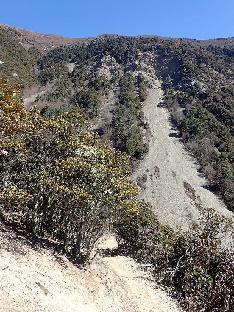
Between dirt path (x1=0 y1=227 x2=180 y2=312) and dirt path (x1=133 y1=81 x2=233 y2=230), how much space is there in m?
32.2

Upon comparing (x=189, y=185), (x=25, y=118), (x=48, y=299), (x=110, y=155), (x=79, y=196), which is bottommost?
(x=189, y=185)

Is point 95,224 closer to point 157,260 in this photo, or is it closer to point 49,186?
point 49,186

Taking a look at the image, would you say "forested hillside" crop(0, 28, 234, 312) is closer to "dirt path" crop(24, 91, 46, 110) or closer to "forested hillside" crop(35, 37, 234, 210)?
"forested hillside" crop(35, 37, 234, 210)

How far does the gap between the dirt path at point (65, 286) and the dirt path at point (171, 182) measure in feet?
106

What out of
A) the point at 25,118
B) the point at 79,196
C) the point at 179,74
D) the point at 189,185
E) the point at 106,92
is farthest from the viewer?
the point at 179,74

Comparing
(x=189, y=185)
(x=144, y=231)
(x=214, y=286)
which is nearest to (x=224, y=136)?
(x=189, y=185)

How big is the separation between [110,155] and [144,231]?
1530 centimetres

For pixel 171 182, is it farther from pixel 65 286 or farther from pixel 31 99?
pixel 65 286

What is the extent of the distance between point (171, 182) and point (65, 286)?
169 feet

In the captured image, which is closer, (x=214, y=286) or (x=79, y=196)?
(x=79, y=196)

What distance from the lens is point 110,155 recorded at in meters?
22.0

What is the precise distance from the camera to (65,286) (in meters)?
19.1

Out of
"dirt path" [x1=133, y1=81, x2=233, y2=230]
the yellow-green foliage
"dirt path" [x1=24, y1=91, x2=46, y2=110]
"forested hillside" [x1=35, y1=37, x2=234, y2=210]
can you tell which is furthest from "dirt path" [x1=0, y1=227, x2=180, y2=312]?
"dirt path" [x1=24, y1=91, x2=46, y2=110]

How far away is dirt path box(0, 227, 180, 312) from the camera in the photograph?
631 inches
